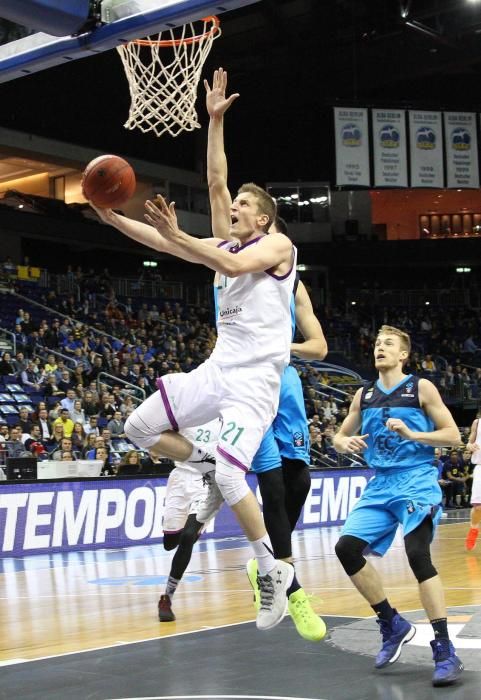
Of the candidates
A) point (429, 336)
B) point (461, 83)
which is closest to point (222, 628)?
point (429, 336)

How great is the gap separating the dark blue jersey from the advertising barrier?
25.9ft

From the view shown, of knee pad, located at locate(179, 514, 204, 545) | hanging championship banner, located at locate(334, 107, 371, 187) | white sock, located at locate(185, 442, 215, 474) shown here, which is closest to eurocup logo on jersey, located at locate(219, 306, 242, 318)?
white sock, located at locate(185, 442, 215, 474)

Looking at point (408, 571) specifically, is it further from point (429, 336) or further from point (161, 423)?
point (429, 336)

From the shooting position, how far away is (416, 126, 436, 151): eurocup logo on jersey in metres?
28.9

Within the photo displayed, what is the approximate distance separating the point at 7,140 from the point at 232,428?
26119mm

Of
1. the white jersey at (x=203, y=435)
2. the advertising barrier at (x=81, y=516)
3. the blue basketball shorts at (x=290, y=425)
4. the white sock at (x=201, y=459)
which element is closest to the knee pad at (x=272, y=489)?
the blue basketball shorts at (x=290, y=425)

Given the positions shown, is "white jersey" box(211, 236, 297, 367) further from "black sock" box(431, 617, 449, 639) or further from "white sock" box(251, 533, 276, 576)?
"black sock" box(431, 617, 449, 639)

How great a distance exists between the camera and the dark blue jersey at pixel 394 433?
18.1 ft

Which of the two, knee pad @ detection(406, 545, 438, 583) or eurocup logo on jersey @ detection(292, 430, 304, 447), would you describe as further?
eurocup logo on jersey @ detection(292, 430, 304, 447)

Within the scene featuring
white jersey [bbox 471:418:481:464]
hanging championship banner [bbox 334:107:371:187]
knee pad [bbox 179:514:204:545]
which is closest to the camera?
knee pad [bbox 179:514:204:545]

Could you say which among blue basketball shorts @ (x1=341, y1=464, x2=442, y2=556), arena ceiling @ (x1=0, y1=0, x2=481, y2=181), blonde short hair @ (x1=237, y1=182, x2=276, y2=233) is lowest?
blue basketball shorts @ (x1=341, y1=464, x2=442, y2=556)

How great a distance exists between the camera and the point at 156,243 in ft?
17.3

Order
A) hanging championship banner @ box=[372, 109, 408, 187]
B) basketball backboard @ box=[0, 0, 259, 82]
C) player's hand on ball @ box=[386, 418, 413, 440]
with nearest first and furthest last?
player's hand on ball @ box=[386, 418, 413, 440] → basketball backboard @ box=[0, 0, 259, 82] → hanging championship banner @ box=[372, 109, 408, 187]

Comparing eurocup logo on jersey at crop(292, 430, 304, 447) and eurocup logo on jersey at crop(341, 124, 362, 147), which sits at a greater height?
eurocup logo on jersey at crop(341, 124, 362, 147)
